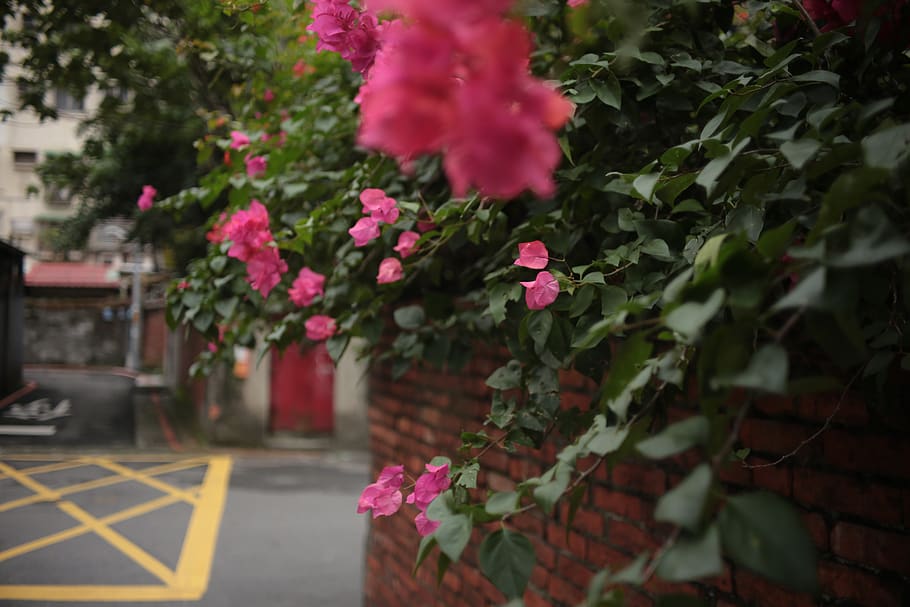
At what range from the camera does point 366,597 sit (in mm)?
3459

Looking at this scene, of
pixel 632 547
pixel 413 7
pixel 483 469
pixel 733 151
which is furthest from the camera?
pixel 483 469

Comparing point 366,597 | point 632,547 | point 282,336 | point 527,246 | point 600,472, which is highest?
point 527,246

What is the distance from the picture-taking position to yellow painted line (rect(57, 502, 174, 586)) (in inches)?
177

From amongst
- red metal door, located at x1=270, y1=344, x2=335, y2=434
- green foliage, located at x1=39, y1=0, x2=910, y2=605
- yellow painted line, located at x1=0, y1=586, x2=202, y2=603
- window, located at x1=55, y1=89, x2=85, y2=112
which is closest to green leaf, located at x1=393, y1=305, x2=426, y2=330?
green foliage, located at x1=39, y1=0, x2=910, y2=605

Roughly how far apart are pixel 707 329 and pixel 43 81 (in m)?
2.84

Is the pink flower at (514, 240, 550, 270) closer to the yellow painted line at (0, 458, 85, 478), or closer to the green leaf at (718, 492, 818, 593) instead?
the green leaf at (718, 492, 818, 593)

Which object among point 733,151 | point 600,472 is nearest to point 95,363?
point 600,472

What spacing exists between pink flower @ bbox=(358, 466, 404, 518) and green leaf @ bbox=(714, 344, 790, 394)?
0.73m

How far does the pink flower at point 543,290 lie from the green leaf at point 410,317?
755 millimetres

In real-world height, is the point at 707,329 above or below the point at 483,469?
above

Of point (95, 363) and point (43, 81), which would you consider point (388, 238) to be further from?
point (95, 363)

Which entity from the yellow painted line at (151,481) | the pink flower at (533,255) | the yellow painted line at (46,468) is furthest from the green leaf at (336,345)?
the yellow painted line at (151,481)

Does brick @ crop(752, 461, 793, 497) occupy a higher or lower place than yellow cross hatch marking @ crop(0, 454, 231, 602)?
higher

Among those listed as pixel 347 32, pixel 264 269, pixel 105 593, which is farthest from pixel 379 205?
pixel 105 593
